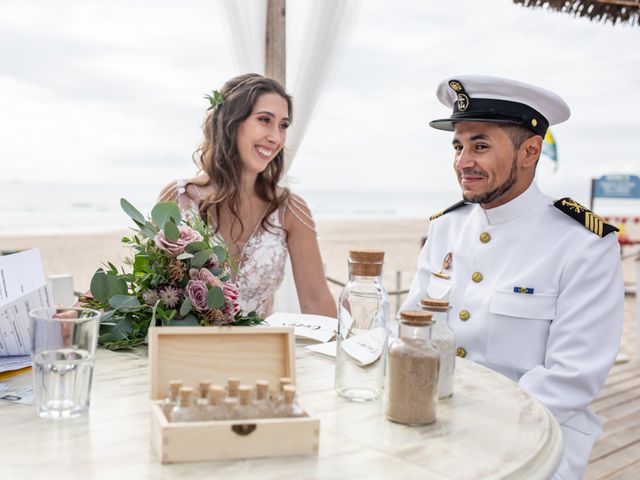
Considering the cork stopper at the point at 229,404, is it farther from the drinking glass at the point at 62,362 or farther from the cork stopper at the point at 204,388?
the drinking glass at the point at 62,362

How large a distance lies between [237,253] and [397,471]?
2186 mm

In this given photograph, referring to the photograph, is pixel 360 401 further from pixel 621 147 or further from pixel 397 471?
pixel 621 147

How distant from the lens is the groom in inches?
63.1

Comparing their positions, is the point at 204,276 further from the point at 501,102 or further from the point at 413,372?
the point at 501,102

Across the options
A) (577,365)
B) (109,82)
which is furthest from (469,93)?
(109,82)

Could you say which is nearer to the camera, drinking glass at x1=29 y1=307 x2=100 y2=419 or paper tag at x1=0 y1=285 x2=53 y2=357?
drinking glass at x1=29 y1=307 x2=100 y2=419

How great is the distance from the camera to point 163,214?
4.85 feet

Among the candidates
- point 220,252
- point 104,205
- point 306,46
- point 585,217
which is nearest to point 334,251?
point 104,205

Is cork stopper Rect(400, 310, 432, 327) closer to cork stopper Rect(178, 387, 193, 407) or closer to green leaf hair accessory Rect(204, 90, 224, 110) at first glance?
cork stopper Rect(178, 387, 193, 407)

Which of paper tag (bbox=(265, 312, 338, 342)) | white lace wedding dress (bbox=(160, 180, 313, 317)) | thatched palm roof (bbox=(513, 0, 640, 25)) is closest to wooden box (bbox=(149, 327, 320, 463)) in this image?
paper tag (bbox=(265, 312, 338, 342))

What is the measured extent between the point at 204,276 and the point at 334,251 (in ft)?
50.5

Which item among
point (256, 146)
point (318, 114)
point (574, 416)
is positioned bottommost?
point (574, 416)

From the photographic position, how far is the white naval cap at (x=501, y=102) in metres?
1.83

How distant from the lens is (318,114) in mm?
3520
